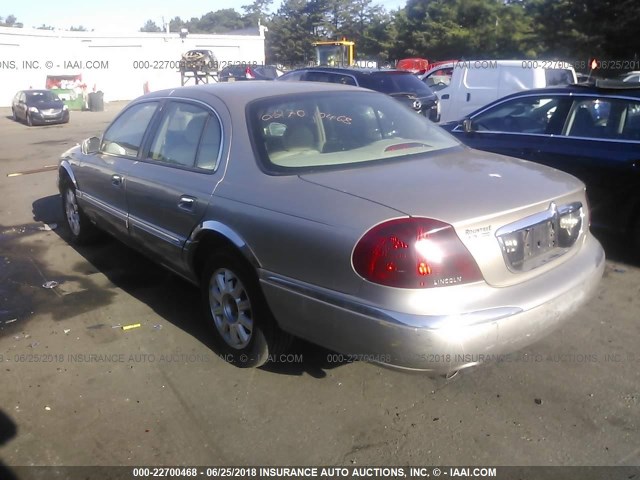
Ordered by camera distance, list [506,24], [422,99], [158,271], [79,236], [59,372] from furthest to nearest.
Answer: [506,24], [422,99], [79,236], [158,271], [59,372]

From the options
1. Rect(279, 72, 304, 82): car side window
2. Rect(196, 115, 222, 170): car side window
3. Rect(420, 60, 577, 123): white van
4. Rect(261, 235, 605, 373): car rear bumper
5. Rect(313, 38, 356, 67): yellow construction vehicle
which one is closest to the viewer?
Rect(261, 235, 605, 373): car rear bumper

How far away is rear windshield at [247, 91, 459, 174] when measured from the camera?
11.3ft

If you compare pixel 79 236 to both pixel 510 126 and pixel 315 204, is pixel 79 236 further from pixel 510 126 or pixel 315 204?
pixel 510 126

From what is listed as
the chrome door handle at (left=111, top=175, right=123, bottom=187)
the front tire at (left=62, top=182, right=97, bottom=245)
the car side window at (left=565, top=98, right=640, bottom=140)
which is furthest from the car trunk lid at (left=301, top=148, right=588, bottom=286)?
the front tire at (left=62, top=182, right=97, bottom=245)

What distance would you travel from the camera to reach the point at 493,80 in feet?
38.2

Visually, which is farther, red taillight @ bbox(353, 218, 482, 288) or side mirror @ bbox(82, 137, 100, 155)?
side mirror @ bbox(82, 137, 100, 155)

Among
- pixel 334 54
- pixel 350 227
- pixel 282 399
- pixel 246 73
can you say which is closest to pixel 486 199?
pixel 350 227

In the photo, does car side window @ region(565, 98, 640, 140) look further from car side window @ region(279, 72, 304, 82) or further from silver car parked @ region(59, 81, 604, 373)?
car side window @ region(279, 72, 304, 82)

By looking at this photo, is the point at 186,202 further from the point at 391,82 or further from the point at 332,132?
the point at 391,82

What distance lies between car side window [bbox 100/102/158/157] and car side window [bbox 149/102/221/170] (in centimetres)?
29

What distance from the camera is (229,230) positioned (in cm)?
335

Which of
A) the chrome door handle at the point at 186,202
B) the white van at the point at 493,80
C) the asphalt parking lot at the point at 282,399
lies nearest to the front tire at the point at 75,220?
the asphalt parking lot at the point at 282,399

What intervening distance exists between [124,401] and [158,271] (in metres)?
2.18

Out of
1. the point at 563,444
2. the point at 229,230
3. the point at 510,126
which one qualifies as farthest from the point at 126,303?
the point at 510,126
